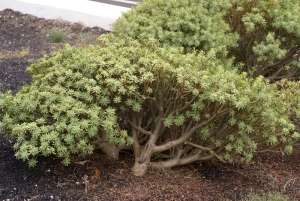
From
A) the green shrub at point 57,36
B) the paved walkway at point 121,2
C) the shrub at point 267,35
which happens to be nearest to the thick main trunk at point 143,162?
the shrub at point 267,35

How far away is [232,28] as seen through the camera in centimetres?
564

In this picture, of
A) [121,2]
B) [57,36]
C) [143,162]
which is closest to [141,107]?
[143,162]

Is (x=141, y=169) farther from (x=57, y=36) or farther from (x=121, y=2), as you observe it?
(x=121, y=2)

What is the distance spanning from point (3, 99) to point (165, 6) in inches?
90.0

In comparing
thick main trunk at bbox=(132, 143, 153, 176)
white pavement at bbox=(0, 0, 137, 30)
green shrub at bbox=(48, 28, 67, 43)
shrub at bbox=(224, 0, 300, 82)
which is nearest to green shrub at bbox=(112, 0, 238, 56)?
shrub at bbox=(224, 0, 300, 82)

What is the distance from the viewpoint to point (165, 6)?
5.11 meters

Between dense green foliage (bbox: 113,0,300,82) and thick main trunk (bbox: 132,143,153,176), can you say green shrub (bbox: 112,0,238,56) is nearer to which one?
dense green foliage (bbox: 113,0,300,82)

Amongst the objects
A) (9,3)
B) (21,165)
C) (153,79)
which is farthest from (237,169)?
(9,3)

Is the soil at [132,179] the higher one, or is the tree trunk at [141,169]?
the tree trunk at [141,169]

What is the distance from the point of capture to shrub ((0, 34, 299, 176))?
3.37 metres

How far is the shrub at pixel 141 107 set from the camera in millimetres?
3371

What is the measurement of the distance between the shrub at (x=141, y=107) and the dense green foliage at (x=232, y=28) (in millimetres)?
937

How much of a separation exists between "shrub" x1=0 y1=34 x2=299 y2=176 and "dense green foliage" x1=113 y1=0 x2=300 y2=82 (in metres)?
0.94

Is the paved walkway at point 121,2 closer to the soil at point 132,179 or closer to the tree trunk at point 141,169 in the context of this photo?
the soil at point 132,179
